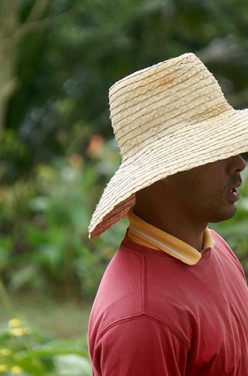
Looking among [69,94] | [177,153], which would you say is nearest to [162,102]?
[177,153]

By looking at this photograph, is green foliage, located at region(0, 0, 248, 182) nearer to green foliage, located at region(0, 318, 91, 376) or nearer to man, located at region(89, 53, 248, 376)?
green foliage, located at region(0, 318, 91, 376)

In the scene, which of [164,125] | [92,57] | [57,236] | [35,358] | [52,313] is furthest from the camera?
[92,57]

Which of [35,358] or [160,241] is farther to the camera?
[35,358]

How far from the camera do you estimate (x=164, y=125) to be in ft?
7.99

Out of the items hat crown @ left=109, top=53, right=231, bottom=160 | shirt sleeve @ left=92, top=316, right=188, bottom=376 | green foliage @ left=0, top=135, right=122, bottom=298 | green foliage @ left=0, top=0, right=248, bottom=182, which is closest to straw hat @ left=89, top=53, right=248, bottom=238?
hat crown @ left=109, top=53, right=231, bottom=160

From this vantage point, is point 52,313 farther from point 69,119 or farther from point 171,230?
point 171,230

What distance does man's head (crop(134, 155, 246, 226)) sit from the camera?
237cm

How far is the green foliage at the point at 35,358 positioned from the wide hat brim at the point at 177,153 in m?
1.86

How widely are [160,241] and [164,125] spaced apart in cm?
27

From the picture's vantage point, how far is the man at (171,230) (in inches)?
88.0

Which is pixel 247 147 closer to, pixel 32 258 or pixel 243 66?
pixel 32 258

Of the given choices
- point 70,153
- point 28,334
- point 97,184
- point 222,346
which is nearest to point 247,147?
point 222,346

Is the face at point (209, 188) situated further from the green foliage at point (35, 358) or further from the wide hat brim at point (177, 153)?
the green foliage at point (35, 358)

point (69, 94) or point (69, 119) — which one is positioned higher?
point (69, 94)
